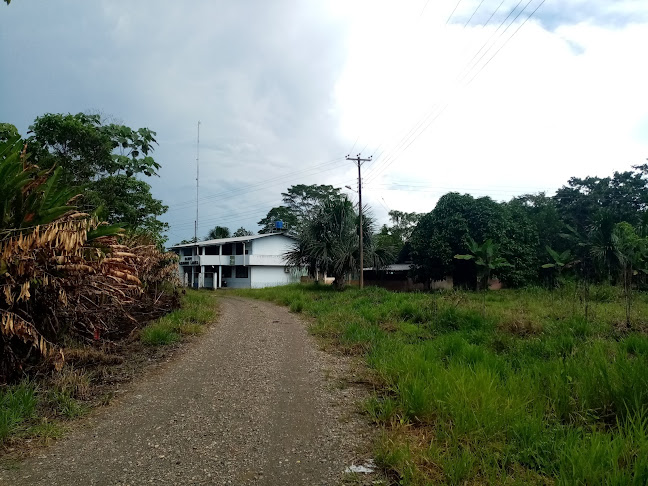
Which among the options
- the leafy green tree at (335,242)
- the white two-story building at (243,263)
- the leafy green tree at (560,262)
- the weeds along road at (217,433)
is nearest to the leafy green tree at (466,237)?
the leafy green tree at (560,262)

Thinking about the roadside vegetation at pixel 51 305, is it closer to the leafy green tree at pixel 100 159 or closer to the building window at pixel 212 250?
the leafy green tree at pixel 100 159

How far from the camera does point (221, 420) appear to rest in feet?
15.0

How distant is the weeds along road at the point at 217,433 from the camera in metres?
3.41

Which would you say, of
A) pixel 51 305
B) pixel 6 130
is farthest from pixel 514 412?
pixel 6 130

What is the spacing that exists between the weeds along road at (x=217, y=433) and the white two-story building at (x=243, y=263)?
30.5 meters

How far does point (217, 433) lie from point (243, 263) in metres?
34.3

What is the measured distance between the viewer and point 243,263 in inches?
1491

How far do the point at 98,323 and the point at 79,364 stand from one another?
710 millimetres

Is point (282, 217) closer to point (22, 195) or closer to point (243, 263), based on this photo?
point (243, 263)

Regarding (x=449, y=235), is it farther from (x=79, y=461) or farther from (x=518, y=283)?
(x=79, y=461)

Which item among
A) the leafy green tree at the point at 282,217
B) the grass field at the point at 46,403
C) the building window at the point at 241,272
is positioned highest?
the leafy green tree at the point at 282,217

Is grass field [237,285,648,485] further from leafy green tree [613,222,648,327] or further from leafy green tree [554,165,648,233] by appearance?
leafy green tree [554,165,648,233]

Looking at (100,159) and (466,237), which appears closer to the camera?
(100,159)

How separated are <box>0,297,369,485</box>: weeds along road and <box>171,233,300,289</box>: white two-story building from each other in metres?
30.5
